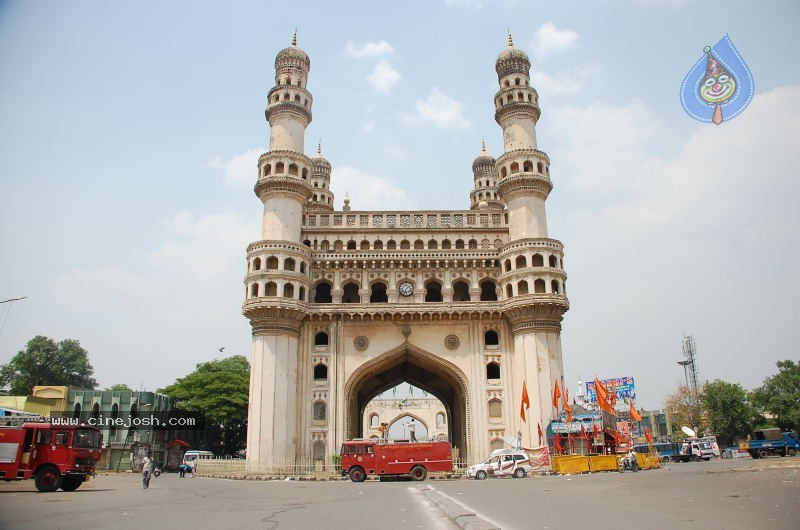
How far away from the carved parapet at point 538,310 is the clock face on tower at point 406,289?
266 inches

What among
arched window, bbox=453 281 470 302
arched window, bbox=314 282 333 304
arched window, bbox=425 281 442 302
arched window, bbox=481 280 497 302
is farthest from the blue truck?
arched window, bbox=314 282 333 304

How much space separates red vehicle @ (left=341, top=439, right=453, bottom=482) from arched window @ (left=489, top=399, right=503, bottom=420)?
764 cm

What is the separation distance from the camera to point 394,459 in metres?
31.6

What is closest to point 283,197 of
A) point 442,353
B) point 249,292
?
point 249,292

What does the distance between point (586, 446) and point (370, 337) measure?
48.9 feet

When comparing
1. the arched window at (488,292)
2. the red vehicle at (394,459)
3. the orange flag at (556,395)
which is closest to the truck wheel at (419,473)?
the red vehicle at (394,459)

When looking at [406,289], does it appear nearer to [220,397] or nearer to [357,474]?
[357,474]

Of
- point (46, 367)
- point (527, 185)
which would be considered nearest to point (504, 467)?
point (527, 185)

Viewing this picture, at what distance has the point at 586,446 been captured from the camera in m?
37.0

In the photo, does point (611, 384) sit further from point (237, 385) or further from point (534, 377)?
point (237, 385)

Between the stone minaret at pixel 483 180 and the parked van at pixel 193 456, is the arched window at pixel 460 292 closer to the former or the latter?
the stone minaret at pixel 483 180

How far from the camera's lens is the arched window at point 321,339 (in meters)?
41.3

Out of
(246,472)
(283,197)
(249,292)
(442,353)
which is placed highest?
(283,197)

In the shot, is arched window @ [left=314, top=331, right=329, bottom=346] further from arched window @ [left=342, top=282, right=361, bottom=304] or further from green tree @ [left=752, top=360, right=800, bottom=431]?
green tree @ [left=752, top=360, right=800, bottom=431]
